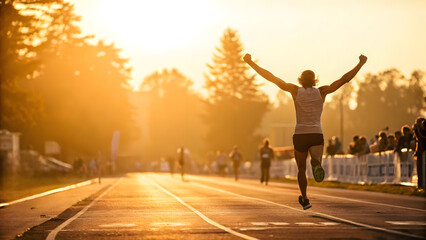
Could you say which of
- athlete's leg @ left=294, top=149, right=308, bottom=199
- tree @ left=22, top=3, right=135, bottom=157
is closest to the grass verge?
athlete's leg @ left=294, top=149, right=308, bottom=199

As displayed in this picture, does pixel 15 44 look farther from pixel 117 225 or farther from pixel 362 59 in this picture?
pixel 362 59

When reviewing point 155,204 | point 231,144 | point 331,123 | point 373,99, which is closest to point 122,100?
point 231,144

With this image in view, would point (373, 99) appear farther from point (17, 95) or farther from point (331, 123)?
point (17, 95)

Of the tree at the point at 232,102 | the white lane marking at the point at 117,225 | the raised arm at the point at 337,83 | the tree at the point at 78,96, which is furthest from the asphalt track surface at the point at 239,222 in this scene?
the tree at the point at 232,102

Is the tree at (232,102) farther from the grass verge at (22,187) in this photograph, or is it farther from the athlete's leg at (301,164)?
the athlete's leg at (301,164)

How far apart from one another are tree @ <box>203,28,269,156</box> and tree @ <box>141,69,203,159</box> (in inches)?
1159

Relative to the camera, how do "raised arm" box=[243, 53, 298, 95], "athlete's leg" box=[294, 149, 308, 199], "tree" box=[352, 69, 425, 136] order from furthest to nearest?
"tree" box=[352, 69, 425, 136], "athlete's leg" box=[294, 149, 308, 199], "raised arm" box=[243, 53, 298, 95]

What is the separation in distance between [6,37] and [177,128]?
104 meters

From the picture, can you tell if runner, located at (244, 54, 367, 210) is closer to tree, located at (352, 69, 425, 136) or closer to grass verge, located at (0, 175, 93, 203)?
grass verge, located at (0, 175, 93, 203)

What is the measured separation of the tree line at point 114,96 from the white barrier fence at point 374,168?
16.5 m

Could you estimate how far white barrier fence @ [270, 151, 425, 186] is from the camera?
26114 millimetres

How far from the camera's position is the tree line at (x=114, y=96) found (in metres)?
44.2

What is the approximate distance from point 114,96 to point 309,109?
86.9 m

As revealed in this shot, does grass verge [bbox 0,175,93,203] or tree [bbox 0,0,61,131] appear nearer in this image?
grass verge [bbox 0,175,93,203]
